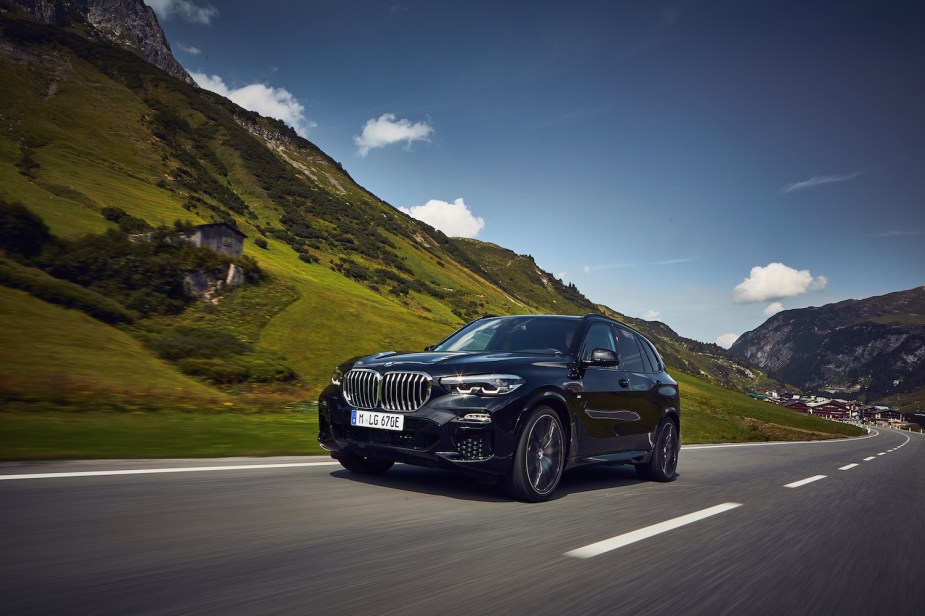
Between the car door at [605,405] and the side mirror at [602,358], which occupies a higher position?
the side mirror at [602,358]

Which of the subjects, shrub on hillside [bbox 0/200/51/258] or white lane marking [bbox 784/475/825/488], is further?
shrub on hillside [bbox 0/200/51/258]

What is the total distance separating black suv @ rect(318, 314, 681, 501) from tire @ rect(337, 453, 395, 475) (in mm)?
13

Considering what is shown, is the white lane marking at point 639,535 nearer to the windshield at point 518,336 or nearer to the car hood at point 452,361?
the car hood at point 452,361

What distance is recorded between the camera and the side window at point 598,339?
270 inches

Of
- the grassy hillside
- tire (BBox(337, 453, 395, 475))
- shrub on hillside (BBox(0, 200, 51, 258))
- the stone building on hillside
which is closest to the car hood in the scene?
tire (BBox(337, 453, 395, 475))

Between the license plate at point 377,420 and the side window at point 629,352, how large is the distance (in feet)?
10.2

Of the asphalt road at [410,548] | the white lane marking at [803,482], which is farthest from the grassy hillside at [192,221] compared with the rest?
the white lane marking at [803,482]

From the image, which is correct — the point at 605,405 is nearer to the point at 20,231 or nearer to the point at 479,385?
the point at 479,385

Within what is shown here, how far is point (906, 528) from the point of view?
5.71m

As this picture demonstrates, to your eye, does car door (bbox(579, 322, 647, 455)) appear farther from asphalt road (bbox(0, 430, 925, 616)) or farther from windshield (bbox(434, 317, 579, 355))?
asphalt road (bbox(0, 430, 925, 616))

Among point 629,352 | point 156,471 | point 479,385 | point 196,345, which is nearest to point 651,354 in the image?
point 629,352

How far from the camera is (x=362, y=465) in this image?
255 inches

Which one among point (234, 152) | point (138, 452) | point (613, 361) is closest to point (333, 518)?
point (613, 361)

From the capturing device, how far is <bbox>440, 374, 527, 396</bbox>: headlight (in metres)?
5.35
